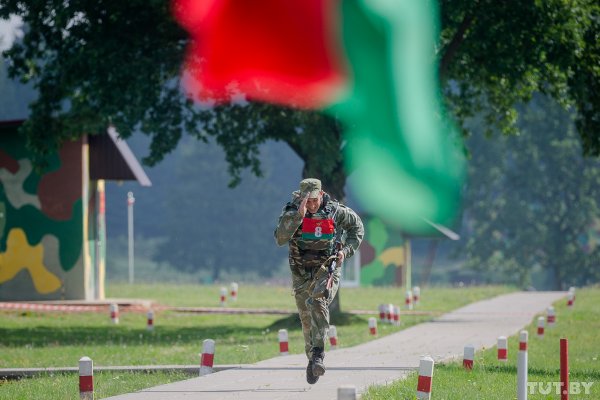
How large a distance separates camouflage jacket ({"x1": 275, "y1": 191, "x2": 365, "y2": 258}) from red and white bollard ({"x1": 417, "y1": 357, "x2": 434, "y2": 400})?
2095mm

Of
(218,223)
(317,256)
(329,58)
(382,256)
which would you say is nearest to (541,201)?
(382,256)

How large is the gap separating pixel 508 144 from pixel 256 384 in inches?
2470

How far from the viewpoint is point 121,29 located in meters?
30.7

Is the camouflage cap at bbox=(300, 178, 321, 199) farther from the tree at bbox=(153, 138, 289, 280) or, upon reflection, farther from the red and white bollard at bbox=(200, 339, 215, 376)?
the tree at bbox=(153, 138, 289, 280)

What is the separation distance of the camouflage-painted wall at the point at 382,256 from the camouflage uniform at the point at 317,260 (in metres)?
49.0

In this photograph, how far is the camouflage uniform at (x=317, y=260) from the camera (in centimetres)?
1512

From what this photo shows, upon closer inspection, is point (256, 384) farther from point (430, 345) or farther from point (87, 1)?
point (87, 1)

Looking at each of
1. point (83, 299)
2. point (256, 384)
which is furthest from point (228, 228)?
point (256, 384)

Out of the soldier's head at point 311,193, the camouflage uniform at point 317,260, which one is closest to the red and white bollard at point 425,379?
the camouflage uniform at point 317,260

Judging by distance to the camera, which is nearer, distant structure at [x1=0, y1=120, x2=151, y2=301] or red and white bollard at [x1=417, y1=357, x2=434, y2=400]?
red and white bollard at [x1=417, y1=357, x2=434, y2=400]

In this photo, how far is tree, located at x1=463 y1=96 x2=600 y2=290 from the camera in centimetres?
7456

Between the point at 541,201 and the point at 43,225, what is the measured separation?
42.7 meters

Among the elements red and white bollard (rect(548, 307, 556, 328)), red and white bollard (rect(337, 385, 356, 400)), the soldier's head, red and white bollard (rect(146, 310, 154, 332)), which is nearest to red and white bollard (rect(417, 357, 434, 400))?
the soldier's head

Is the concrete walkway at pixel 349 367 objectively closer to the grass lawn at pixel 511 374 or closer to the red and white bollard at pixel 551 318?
the grass lawn at pixel 511 374
